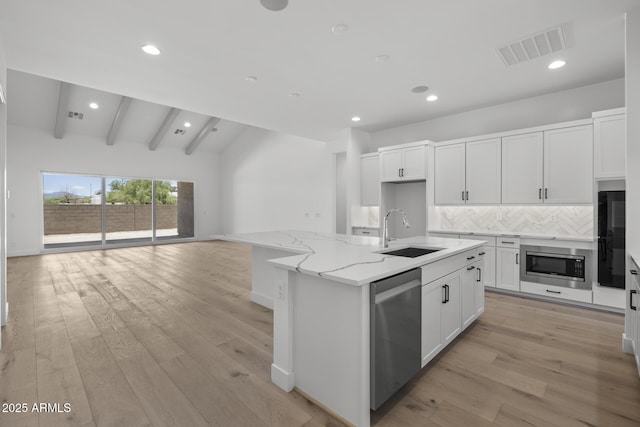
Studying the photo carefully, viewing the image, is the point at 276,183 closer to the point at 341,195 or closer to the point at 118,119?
the point at 341,195

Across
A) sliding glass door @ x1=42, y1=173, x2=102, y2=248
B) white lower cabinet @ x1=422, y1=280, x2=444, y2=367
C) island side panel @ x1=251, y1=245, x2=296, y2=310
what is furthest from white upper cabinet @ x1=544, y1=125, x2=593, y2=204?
sliding glass door @ x1=42, y1=173, x2=102, y2=248

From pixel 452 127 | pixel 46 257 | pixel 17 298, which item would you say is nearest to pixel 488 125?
pixel 452 127

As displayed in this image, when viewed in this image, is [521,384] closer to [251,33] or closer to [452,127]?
[251,33]

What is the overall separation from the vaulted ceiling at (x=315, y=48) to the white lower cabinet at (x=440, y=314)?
2.33 meters

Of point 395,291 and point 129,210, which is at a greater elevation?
point 129,210

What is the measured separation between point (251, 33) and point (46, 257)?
26.6 feet

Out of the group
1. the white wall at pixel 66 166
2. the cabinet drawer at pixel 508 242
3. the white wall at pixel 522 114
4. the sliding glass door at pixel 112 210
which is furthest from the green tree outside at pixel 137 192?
the cabinet drawer at pixel 508 242

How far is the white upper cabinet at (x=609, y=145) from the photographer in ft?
11.2

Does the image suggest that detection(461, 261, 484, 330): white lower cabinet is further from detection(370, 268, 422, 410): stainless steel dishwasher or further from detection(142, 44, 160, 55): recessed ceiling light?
detection(142, 44, 160, 55): recessed ceiling light

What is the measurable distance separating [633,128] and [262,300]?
4082mm

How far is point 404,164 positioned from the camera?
5.38 m

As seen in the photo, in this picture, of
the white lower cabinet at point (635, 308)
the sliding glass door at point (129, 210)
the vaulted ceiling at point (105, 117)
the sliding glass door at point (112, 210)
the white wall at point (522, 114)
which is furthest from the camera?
the sliding glass door at point (129, 210)

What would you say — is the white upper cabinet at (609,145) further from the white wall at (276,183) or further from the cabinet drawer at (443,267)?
the white wall at (276,183)

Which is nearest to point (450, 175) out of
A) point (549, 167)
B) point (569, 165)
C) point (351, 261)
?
point (549, 167)
